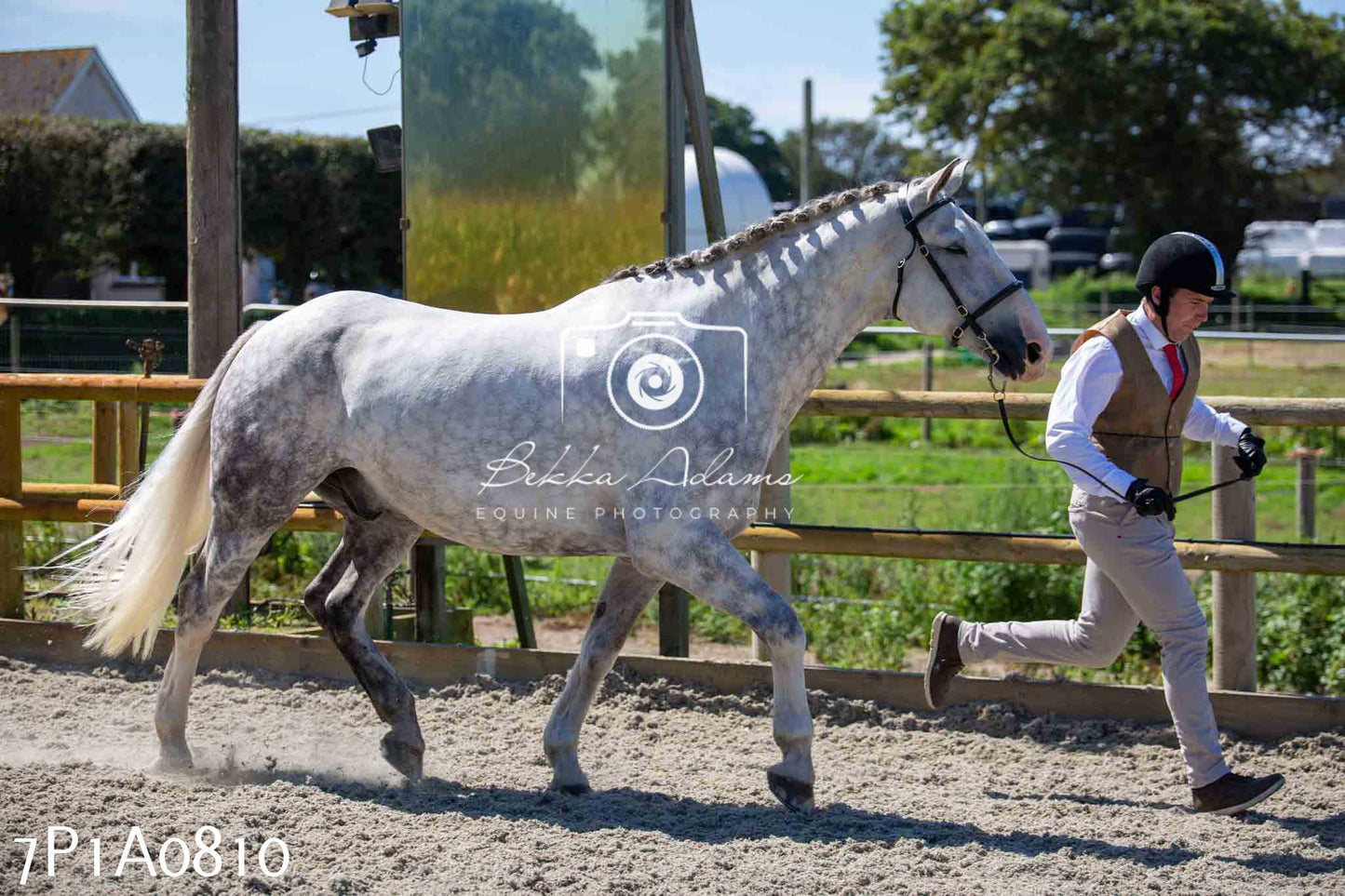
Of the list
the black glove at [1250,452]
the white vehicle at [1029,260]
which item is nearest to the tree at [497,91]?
the black glove at [1250,452]

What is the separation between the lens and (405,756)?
13.5 feet

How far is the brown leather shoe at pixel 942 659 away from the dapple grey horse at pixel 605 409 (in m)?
→ 0.72

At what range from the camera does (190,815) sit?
355 centimetres

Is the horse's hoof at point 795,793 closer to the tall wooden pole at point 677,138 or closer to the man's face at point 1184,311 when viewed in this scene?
the tall wooden pole at point 677,138

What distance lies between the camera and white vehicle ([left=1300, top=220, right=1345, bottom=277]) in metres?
33.4

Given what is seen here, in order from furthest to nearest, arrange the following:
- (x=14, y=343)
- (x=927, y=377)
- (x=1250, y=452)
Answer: (x=927, y=377), (x=14, y=343), (x=1250, y=452)

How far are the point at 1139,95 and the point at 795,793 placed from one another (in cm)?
2579

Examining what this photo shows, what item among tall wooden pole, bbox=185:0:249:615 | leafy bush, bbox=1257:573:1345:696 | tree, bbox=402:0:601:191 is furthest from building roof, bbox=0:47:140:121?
leafy bush, bbox=1257:573:1345:696

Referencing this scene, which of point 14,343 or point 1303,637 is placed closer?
point 1303,637

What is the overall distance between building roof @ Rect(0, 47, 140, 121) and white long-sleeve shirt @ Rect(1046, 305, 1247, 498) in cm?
1131

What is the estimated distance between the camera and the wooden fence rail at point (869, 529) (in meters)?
4.55

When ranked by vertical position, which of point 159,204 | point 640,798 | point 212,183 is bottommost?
point 640,798

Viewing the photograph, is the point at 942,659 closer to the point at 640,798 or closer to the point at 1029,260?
the point at 640,798

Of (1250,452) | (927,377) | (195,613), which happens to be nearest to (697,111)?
(1250,452)
